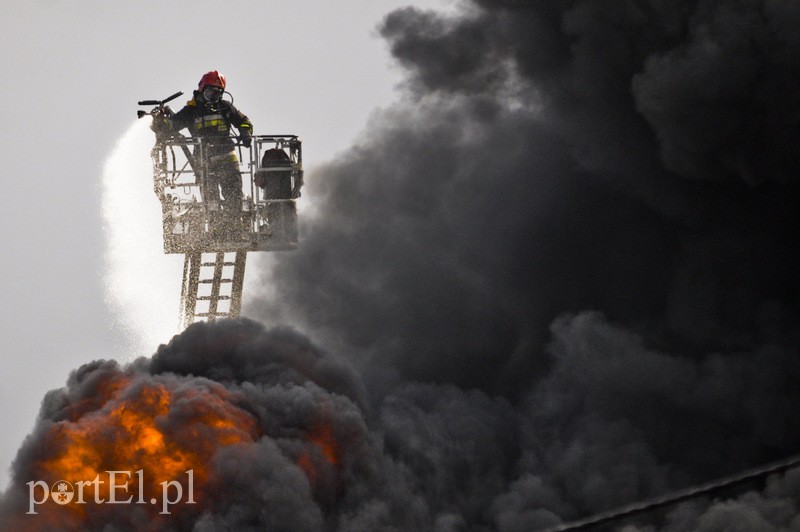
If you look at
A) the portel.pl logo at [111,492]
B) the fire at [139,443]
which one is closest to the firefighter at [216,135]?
the fire at [139,443]

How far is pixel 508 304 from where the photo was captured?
34625mm

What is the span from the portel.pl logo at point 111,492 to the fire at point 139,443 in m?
0.02

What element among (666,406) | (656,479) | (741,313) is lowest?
(656,479)

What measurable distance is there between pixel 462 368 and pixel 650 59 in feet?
31.9

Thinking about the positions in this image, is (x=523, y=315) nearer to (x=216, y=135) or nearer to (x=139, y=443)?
(x=216, y=135)

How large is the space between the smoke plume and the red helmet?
18.6 feet

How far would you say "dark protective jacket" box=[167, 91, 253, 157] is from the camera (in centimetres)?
2845

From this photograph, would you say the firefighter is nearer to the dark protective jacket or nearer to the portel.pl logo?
the dark protective jacket

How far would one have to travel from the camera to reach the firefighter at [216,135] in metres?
28.4

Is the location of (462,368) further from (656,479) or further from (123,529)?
(123,529)

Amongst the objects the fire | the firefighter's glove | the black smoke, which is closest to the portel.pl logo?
the fire

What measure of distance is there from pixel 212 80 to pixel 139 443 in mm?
8992

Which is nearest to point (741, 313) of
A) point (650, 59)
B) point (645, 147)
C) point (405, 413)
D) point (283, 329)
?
point (645, 147)

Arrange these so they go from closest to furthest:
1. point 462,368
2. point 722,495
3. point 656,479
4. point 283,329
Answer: point 722,495 → point 283,329 → point 656,479 → point 462,368
